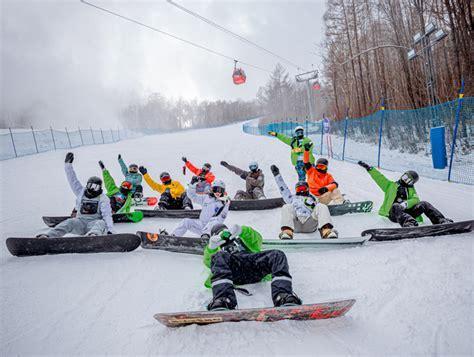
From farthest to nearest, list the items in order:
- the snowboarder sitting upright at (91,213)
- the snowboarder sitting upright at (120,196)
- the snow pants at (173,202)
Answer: the snow pants at (173,202) → the snowboarder sitting upright at (120,196) → the snowboarder sitting upright at (91,213)

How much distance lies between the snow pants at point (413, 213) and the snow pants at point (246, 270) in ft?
9.03

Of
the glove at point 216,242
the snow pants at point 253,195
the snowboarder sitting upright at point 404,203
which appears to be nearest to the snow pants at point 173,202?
the snow pants at point 253,195

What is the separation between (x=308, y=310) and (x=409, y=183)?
12.1 feet

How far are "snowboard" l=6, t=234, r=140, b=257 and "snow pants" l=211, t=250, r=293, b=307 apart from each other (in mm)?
1999

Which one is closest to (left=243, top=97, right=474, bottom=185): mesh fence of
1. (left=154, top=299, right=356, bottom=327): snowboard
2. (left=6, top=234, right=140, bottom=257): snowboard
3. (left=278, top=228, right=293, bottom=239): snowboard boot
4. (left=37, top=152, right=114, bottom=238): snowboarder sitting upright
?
(left=278, top=228, right=293, bottom=239): snowboard boot

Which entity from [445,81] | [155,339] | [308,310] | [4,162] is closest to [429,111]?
[445,81]

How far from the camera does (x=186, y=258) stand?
4.09m

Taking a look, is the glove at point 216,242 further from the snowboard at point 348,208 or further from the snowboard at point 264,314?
the snowboard at point 348,208

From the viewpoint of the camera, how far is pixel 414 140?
39.1 feet

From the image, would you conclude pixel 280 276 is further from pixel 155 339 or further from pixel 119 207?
pixel 119 207

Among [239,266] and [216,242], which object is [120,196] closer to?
[216,242]

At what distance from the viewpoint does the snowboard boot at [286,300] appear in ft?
7.95

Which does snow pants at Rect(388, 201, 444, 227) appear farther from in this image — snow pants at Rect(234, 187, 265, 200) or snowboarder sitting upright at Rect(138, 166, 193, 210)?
snowboarder sitting upright at Rect(138, 166, 193, 210)

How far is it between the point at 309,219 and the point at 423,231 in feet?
5.40
